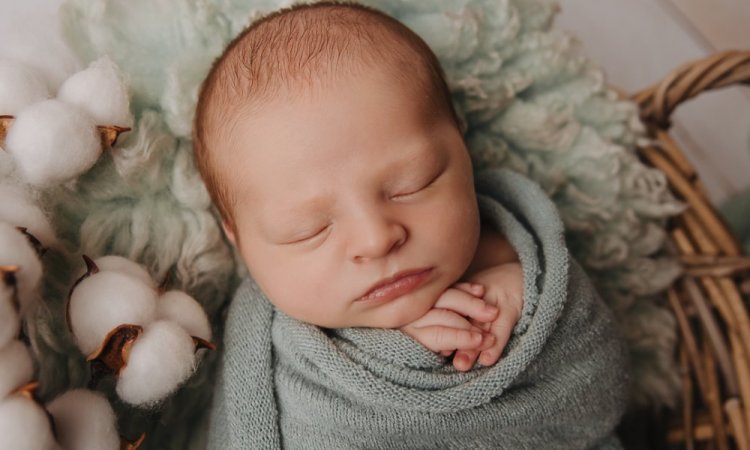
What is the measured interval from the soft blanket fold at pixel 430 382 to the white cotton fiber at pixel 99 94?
0.27 metres

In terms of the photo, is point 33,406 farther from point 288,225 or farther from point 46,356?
point 288,225

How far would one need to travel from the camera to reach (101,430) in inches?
25.9

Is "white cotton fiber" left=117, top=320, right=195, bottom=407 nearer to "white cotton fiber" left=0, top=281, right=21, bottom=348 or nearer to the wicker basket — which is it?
"white cotton fiber" left=0, top=281, right=21, bottom=348

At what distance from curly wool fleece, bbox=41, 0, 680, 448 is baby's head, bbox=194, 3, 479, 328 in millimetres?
82

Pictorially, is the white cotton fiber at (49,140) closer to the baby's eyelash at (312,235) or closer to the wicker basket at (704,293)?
the baby's eyelash at (312,235)

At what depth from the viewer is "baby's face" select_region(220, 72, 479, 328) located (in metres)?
0.72

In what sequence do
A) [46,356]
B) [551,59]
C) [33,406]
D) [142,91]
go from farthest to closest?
[551,59], [142,91], [46,356], [33,406]

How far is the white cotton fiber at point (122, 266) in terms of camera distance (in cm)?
73

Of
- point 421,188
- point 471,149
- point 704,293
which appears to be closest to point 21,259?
point 421,188

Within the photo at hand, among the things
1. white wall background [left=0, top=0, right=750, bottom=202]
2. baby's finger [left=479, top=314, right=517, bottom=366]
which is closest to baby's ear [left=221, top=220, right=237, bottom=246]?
baby's finger [left=479, top=314, right=517, bottom=366]

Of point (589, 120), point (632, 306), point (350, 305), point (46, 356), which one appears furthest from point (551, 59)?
point (46, 356)

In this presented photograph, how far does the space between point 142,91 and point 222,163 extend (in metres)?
0.16

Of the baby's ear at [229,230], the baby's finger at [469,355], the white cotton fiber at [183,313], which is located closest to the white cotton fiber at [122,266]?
the white cotton fiber at [183,313]

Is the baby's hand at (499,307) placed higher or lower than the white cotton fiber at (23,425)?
lower
